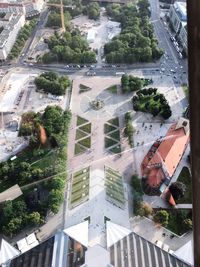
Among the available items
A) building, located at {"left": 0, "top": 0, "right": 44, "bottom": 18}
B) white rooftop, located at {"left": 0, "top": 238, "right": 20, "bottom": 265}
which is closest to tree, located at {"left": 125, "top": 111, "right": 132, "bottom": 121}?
white rooftop, located at {"left": 0, "top": 238, "right": 20, "bottom": 265}

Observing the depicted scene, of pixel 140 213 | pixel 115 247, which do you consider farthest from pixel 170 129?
pixel 115 247

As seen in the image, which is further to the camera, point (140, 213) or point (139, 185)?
point (139, 185)

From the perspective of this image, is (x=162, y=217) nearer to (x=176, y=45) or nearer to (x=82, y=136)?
(x=82, y=136)

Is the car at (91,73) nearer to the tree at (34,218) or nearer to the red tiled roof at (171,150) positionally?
the red tiled roof at (171,150)

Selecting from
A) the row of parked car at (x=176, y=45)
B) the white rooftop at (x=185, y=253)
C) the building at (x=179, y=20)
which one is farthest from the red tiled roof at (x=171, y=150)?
the building at (x=179, y=20)

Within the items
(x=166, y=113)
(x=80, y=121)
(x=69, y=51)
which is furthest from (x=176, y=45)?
(x=80, y=121)

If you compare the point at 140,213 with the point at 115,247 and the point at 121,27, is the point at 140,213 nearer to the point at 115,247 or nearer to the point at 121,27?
the point at 115,247
